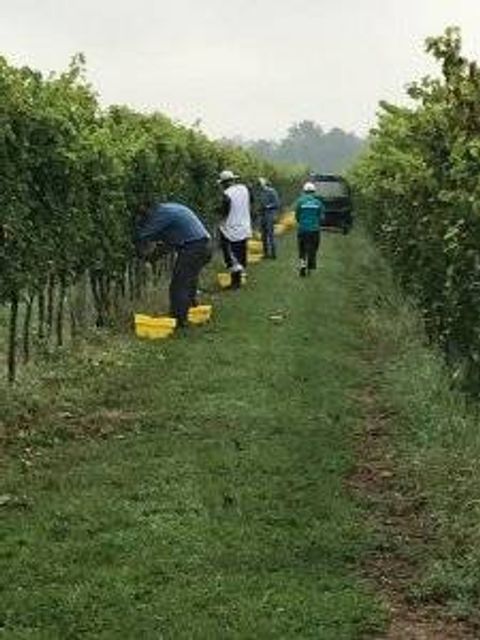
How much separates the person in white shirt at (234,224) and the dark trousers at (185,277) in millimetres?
4674

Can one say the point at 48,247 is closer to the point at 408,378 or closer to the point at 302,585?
the point at 408,378

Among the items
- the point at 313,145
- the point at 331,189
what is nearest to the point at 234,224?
the point at 331,189

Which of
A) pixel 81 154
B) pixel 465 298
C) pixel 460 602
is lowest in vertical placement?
pixel 460 602

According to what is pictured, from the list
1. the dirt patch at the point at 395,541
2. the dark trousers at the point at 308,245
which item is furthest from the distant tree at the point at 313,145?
the dirt patch at the point at 395,541

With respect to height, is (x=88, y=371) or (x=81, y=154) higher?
(x=81, y=154)

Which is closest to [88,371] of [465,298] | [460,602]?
[465,298]

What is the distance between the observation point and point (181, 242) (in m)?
15.9

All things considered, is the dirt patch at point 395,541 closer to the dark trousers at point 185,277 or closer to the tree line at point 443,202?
the tree line at point 443,202

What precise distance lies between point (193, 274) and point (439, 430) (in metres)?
6.97

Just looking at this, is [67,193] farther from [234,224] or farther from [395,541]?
[234,224]

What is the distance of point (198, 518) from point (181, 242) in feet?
28.9

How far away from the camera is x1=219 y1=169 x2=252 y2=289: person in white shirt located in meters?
20.9

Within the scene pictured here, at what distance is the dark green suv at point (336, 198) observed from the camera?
42.8 meters

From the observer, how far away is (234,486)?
8.16 m
